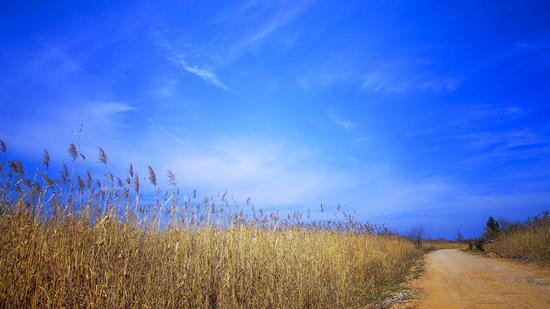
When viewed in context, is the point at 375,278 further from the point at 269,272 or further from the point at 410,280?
the point at 269,272

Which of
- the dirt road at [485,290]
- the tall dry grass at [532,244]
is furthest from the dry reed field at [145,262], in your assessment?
the tall dry grass at [532,244]

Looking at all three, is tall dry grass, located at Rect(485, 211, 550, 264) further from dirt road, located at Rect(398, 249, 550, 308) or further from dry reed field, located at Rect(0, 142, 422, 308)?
dry reed field, located at Rect(0, 142, 422, 308)

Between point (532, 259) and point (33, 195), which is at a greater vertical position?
point (33, 195)

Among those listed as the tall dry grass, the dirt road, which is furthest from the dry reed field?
the tall dry grass

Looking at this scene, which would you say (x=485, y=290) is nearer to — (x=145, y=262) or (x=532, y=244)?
(x=145, y=262)

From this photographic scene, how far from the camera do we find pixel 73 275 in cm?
408

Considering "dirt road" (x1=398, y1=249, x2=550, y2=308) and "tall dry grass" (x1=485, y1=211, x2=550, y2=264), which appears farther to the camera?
"tall dry grass" (x1=485, y1=211, x2=550, y2=264)

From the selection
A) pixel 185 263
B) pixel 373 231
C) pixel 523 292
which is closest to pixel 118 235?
pixel 185 263

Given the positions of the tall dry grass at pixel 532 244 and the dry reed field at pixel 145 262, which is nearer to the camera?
the dry reed field at pixel 145 262

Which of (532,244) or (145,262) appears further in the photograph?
(532,244)

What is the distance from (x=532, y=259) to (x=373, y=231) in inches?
252

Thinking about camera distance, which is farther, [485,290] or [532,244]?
[532,244]

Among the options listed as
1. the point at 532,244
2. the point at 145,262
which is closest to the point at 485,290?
the point at 145,262

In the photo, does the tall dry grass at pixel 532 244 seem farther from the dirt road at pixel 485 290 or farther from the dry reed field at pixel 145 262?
the dry reed field at pixel 145 262
